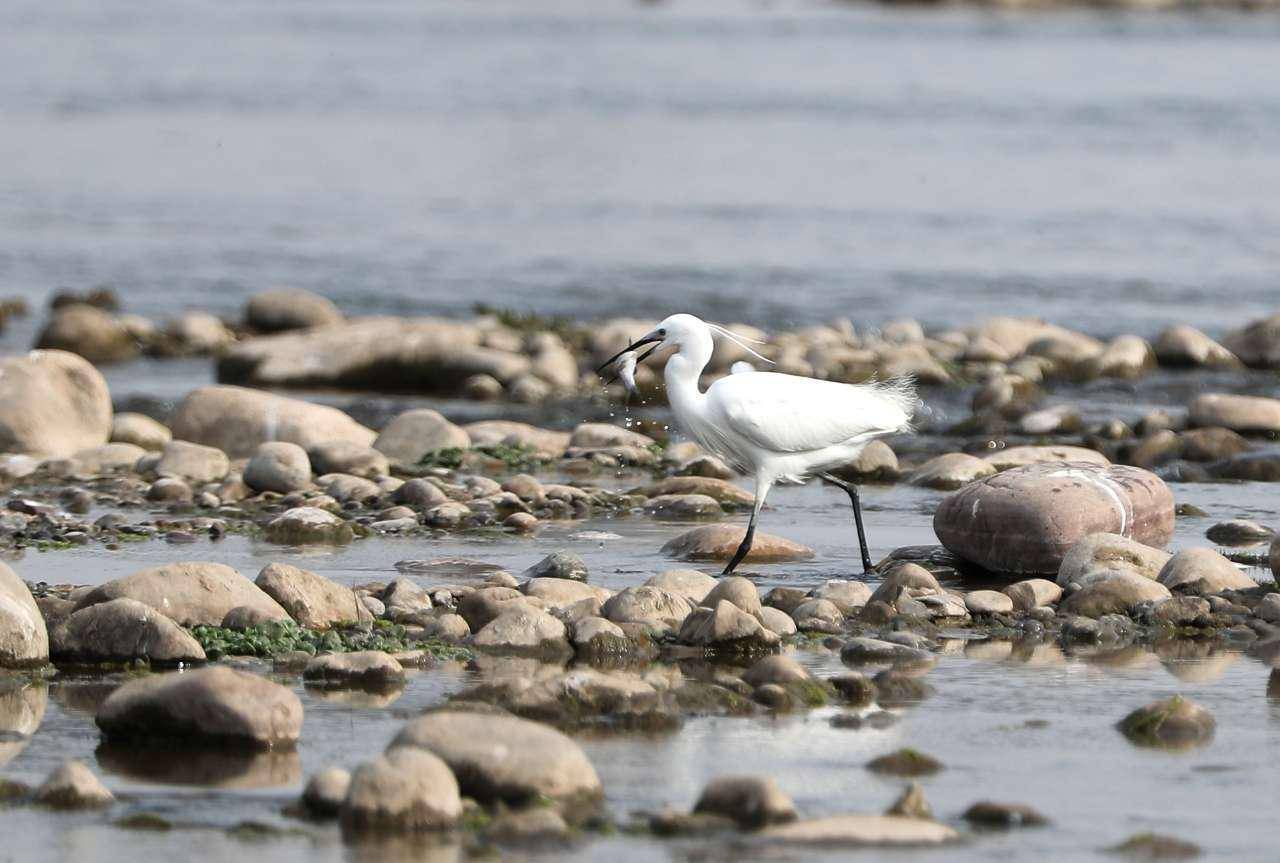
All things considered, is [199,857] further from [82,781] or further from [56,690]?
[56,690]

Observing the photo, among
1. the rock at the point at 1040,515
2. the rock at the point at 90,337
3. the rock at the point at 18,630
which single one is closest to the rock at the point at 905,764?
the rock at the point at 18,630

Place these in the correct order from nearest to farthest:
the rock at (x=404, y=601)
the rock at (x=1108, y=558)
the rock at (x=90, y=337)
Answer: the rock at (x=404, y=601), the rock at (x=1108, y=558), the rock at (x=90, y=337)

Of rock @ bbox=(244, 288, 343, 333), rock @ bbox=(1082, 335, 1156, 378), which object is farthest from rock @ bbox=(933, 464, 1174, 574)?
rock @ bbox=(244, 288, 343, 333)

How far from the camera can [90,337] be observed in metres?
20.7

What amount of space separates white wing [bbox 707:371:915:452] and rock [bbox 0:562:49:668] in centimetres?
358

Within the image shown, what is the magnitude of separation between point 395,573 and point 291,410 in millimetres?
4260

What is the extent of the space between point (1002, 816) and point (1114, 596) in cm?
325

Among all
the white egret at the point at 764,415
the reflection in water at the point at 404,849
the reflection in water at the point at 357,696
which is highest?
the white egret at the point at 764,415

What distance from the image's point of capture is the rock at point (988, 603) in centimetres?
939

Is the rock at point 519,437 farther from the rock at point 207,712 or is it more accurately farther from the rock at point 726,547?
the rock at point 207,712

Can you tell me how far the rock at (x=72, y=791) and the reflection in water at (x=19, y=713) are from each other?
1.94 ft

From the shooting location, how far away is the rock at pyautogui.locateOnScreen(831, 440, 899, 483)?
14.0 metres

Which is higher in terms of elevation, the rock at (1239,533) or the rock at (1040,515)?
the rock at (1040,515)

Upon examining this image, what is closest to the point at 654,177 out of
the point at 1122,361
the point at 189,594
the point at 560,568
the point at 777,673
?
the point at 1122,361
